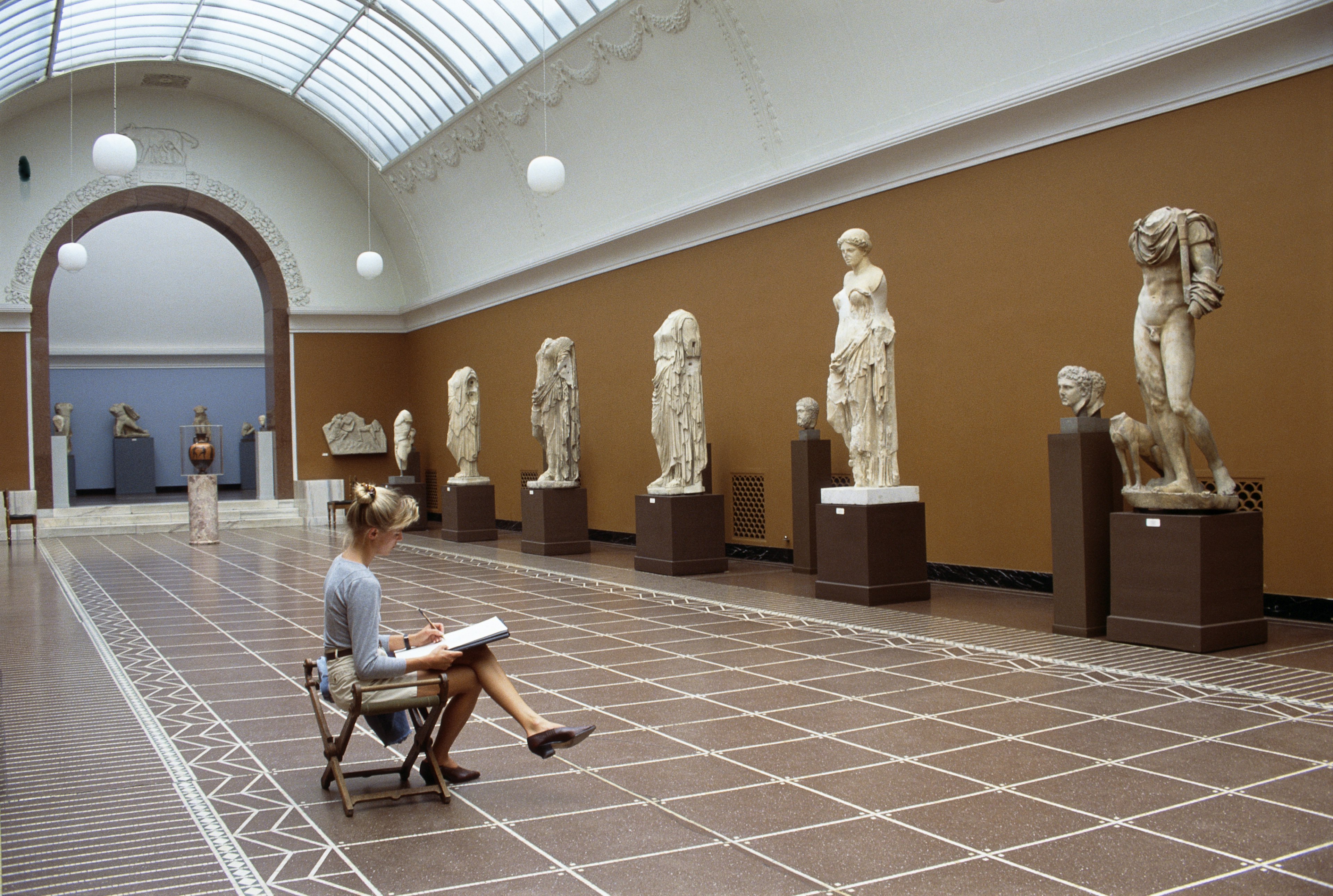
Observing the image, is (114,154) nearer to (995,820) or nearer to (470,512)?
(470,512)

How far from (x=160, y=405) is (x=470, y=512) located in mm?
18953

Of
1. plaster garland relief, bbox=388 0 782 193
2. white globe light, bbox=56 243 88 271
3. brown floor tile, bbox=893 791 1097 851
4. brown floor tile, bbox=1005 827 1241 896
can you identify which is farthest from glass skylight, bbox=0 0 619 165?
brown floor tile, bbox=1005 827 1241 896

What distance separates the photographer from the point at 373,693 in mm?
4359

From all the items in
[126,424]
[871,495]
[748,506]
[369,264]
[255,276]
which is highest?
[255,276]

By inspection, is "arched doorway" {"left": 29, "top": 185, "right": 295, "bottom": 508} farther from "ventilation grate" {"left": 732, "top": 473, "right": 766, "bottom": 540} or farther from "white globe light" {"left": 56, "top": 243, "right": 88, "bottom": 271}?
"ventilation grate" {"left": 732, "top": 473, "right": 766, "bottom": 540}

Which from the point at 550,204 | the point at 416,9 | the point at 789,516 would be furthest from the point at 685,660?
the point at 416,9

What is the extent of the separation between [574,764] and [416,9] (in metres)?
16.8

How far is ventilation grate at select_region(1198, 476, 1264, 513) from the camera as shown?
888cm

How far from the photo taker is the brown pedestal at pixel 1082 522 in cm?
813

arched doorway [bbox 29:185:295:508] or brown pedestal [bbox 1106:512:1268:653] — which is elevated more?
arched doorway [bbox 29:185:295:508]

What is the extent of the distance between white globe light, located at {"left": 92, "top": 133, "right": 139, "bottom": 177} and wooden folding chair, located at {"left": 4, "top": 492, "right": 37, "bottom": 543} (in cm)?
836

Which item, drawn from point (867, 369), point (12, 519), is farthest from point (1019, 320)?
point (12, 519)

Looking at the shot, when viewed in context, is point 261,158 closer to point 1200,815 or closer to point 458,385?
point 458,385

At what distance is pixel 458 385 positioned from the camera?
61.7 ft
